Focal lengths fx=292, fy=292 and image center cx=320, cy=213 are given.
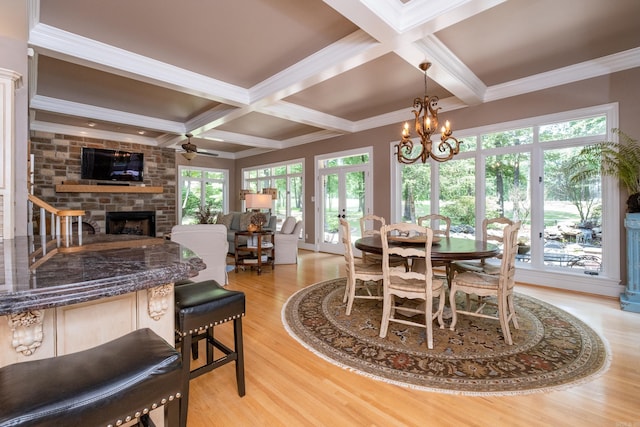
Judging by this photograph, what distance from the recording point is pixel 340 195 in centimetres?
671

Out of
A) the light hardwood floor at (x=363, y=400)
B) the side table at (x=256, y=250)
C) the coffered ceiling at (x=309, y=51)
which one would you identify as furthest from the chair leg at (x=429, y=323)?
the side table at (x=256, y=250)

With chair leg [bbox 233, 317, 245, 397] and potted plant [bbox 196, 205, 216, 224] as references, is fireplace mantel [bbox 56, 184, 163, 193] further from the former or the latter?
chair leg [bbox 233, 317, 245, 397]

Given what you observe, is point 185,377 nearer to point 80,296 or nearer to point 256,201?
point 80,296

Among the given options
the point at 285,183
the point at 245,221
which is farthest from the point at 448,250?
the point at 285,183

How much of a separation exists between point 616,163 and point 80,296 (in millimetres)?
4836

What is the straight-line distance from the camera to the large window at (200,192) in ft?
27.8

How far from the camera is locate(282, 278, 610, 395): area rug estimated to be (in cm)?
190

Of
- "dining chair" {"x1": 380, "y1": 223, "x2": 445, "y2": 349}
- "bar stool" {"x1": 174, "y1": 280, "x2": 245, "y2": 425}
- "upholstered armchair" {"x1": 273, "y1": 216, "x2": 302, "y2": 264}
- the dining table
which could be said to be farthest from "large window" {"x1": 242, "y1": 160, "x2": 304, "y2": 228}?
"bar stool" {"x1": 174, "y1": 280, "x2": 245, "y2": 425}

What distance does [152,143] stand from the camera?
7324 mm

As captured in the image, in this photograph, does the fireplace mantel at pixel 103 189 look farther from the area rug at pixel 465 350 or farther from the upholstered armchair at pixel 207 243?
the area rug at pixel 465 350

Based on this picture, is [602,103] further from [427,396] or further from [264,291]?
[264,291]

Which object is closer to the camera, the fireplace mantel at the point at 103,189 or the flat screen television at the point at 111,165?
the fireplace mantel at the point at 103,189

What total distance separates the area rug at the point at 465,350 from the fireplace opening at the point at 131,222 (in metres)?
5.79

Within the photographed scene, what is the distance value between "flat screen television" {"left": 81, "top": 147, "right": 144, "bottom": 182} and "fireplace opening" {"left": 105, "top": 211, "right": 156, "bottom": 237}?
0.83m
